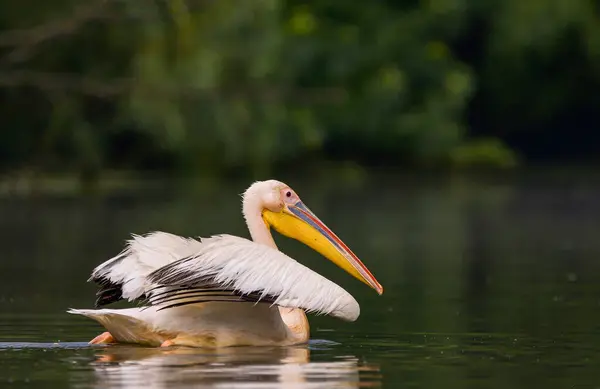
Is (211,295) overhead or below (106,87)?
below

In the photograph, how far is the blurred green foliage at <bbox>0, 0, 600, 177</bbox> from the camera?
2744 centimetres

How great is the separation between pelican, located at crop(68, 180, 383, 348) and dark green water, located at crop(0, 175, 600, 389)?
13cm

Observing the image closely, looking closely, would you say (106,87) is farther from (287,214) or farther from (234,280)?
(234,280)

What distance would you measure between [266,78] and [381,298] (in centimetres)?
1848

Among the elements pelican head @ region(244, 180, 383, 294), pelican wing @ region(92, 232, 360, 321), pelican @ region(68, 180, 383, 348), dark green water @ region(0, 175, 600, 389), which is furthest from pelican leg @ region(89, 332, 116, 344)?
pelican head @ region(244, 180, 383, 294)

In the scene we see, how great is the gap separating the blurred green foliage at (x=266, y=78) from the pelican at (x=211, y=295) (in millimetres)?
17220

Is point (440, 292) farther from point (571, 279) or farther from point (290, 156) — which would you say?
point (290, 156)

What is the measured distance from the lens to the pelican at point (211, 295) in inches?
325

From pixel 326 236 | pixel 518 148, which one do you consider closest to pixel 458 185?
pixel 518 148

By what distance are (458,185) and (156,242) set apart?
73.9 feet

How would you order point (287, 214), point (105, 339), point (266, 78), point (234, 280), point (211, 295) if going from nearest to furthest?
point (234, 280), point (211, 295), point (105, 339), point (287, 214), point (266, 78)

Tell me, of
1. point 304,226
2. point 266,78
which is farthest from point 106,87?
point 304,226

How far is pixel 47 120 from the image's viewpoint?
2816cm

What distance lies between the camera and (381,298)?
11797 millimetres
